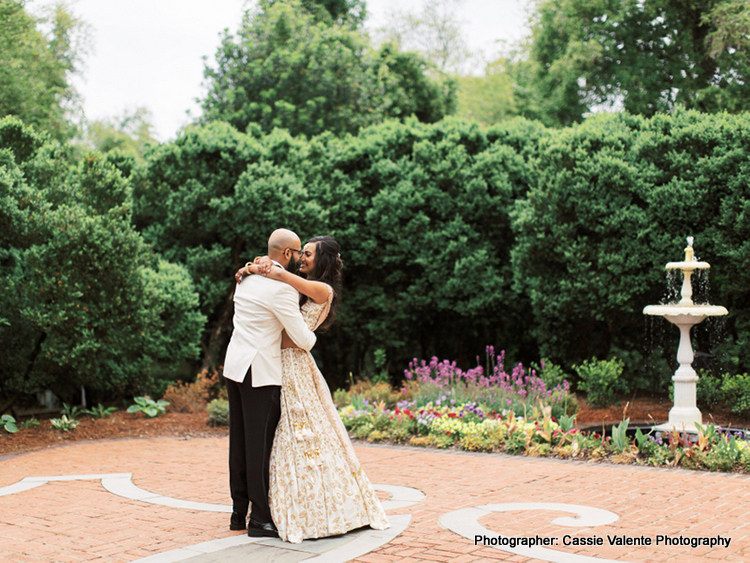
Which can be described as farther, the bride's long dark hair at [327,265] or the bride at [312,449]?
the bride's long dark hair at [327,265]

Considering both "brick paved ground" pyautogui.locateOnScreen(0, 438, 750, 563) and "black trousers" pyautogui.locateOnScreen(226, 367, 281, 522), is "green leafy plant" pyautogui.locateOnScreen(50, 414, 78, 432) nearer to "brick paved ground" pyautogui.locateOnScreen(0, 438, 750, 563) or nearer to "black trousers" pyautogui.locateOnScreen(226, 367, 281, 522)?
"brick paved ground" pyautogui.locateOnScreen(0, 438, 750, 563)

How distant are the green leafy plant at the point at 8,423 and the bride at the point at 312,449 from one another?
22.2 feet

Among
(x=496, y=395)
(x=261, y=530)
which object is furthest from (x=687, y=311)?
(x=261, y=530)

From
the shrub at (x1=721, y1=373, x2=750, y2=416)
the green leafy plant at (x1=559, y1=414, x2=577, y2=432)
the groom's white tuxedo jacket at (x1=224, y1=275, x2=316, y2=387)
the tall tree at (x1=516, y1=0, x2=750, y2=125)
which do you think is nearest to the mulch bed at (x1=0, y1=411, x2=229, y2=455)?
the green leafy plant at (x1=559, y1=414, x2=577, y2=432)

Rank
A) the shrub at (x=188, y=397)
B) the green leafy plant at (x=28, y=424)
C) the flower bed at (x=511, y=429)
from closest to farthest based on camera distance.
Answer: the flower bed at (x=511, y=429) → the green leafy plant at (x=28, y=424) → the shrub at (x=188, y=397)

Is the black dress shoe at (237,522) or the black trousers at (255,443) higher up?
the black trousers at (255,443)

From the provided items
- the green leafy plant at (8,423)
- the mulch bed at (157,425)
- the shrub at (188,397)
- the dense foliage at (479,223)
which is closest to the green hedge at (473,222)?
the dense foliage at (479,223)

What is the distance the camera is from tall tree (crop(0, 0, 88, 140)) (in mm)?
16188

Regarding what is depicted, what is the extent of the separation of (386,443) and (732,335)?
6.80 meters

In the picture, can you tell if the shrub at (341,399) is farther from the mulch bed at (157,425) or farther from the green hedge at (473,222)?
the green hedge at (473,222)

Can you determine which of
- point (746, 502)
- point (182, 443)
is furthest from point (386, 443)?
point (746, 502)

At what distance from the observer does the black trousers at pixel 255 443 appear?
449cm

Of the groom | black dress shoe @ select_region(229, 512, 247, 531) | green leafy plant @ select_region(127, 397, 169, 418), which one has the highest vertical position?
the groom

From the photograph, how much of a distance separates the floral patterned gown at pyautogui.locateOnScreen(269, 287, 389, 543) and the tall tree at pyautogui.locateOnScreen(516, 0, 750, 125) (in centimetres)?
1615
